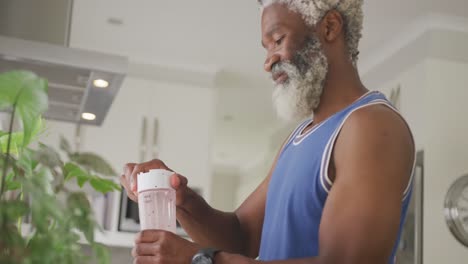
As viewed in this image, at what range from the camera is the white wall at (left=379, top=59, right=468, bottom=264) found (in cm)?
358

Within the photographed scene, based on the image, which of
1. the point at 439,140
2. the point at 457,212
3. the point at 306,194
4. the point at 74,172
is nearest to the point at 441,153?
the point at 439,140

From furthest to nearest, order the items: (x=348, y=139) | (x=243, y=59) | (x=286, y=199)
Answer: (x=243, y=59)
(x=286, y=199)
(x=348, y=139)

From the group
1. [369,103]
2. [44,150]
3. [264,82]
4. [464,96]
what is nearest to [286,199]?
[369,103]

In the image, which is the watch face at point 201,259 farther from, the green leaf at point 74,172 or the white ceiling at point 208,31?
the white ceiling at point 208,31

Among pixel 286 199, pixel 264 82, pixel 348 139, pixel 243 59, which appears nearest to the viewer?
pixel 348 139

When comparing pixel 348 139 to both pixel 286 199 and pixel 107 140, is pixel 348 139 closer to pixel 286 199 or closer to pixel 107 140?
pixel 286 199

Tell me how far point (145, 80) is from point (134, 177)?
3.52 metres

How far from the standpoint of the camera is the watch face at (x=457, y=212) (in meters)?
3.56

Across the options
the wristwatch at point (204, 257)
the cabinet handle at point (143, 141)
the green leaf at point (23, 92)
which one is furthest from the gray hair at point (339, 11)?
the cabinet handle at point (143, 141)

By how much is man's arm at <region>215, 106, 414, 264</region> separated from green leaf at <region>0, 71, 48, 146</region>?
18.2 inches

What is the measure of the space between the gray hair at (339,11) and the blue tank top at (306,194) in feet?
0.62

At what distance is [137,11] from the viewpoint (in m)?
3.91

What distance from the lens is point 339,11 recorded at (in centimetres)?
138

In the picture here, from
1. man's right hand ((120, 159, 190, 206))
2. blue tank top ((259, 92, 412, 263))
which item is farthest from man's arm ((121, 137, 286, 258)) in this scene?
blue tank top ((259, 92, 412, 263))
